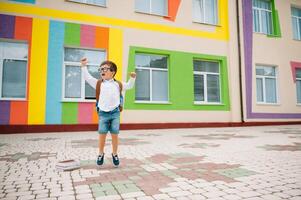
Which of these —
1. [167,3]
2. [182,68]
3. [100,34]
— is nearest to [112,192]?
[100,34]

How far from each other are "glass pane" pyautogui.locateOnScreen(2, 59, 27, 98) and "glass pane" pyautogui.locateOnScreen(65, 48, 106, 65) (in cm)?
175

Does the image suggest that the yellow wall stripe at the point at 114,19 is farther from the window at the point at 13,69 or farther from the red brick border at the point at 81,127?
the red brick border at the point at 81,127

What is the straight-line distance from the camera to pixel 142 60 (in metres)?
11.5

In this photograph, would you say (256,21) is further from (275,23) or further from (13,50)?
(13,50)

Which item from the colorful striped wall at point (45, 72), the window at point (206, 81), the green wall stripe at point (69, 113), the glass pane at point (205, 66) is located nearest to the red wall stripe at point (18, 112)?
the colorful striped wall at point (45, 72)

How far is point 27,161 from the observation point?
419 centimetres

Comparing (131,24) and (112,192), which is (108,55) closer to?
(131,24)

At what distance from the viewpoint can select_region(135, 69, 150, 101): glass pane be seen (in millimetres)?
11297

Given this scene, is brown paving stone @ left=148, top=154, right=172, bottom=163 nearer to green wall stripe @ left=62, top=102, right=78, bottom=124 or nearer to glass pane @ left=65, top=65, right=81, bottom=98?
green wall stripe @ left=62, top=102, right=78, bottom=124

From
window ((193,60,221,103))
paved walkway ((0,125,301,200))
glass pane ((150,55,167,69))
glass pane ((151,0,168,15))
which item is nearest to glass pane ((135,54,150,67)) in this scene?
glass pane ((150,55,167,69))

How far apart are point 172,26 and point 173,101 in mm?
3592

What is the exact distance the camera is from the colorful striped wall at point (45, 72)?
9.24 metres

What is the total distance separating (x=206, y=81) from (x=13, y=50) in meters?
8.74

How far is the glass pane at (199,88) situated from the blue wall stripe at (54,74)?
635cm
